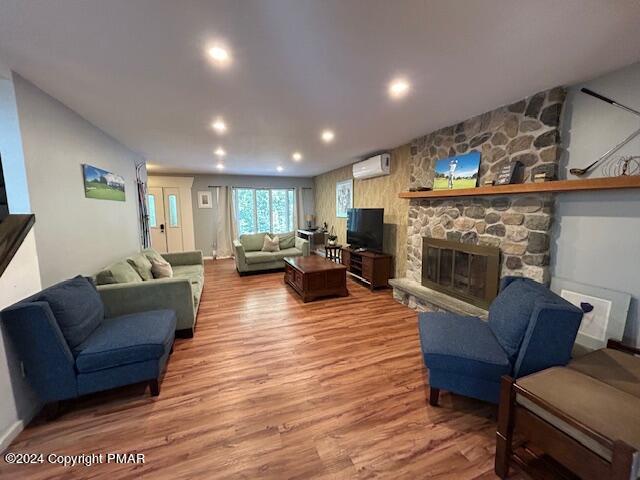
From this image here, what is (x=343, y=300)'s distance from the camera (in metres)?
3.91

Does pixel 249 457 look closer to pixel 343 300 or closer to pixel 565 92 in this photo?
pixel 343 300

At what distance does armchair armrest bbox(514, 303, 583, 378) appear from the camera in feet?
4.83

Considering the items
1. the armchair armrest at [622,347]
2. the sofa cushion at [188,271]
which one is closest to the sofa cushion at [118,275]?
the sofa cushion at [188,271]

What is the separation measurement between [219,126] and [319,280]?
8.01 feet

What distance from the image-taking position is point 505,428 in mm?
1348

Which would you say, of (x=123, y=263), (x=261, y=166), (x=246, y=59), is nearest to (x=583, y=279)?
(x=246, y=59)

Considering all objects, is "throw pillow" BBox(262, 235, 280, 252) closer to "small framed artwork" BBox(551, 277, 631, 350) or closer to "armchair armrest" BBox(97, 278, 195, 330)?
"armchair armrest" BBox(97, 278, 195, 330)

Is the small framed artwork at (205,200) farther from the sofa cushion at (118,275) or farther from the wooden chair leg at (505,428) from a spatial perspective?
the wooden chair leg at (505,428)

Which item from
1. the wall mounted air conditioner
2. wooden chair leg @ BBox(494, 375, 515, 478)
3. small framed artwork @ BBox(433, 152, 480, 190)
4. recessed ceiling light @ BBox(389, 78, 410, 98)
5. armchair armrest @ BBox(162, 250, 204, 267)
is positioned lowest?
wooden chair leg @ BBox(494, 375, 515, 478)

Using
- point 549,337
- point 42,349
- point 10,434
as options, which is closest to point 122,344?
point 42,349

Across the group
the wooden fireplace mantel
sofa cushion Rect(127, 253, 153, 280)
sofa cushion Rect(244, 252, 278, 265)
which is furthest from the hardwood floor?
sofa cushion Rect(244, 252, 278, 265)

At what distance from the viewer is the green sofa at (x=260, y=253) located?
5375 mm

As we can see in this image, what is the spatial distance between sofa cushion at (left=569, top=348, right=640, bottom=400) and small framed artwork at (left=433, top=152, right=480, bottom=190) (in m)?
1.81

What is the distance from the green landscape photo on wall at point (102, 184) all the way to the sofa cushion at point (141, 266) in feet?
2.60
